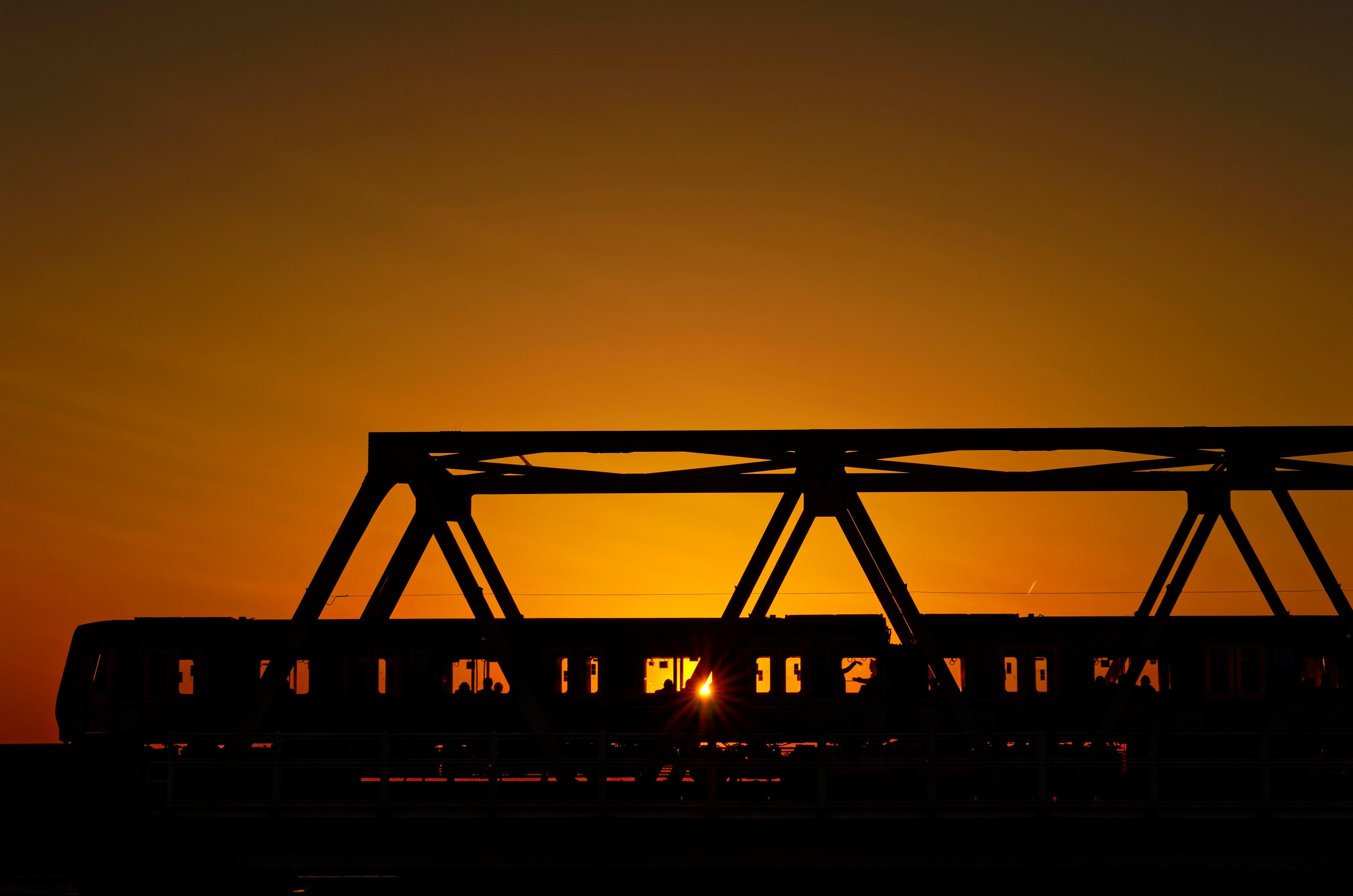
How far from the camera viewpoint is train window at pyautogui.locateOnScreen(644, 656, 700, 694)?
99.0 feet

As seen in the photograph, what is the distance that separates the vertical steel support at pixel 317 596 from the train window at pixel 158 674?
4.41 metres

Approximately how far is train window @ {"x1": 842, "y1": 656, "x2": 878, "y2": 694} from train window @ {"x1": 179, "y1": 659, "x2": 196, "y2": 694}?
45.9 feet

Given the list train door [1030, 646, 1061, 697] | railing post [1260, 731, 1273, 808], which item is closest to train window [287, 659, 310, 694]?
train door [1030, 646, 1061, 697]

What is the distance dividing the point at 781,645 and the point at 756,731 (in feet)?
6.11

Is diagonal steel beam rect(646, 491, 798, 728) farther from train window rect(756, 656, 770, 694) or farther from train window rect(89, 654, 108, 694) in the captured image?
train window rect(89, 654, 108, 694)

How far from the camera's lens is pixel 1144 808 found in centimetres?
2341

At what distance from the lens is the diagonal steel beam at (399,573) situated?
101ft

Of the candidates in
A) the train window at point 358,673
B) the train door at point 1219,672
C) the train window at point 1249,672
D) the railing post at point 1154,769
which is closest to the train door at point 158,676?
the train window at point 358,673

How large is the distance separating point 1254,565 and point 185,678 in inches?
951

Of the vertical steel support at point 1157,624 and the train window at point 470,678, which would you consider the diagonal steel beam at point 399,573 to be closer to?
the train window at point 470,678

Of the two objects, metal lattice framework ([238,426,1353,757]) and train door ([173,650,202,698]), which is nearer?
metal lattice framework ([238,426,1353,757])

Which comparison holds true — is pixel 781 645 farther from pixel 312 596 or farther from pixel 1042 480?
pixel 312 596

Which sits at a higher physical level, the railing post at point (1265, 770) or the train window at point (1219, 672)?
the train window at point (1219, 672)

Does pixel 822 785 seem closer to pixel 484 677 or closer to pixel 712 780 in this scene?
pixel 712 780
